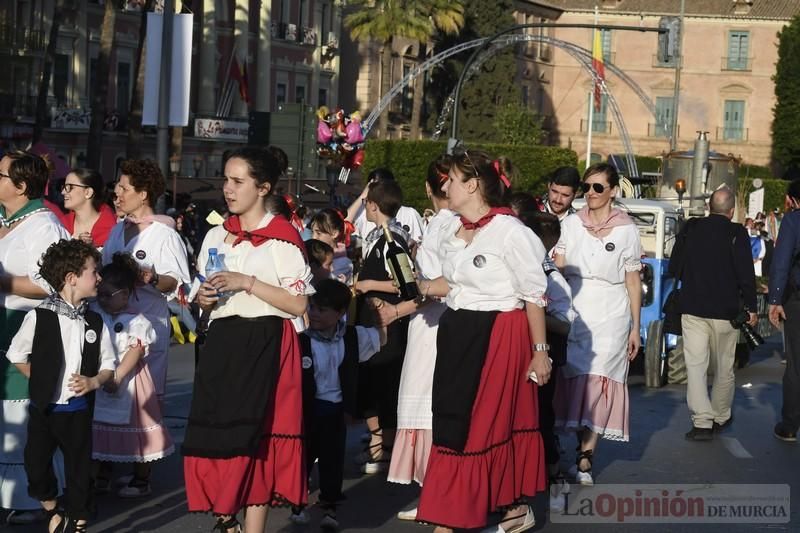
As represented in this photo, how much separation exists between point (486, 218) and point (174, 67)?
405 inches

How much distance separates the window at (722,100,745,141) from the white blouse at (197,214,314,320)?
8375 centimetres

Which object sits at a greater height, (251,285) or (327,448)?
(251,285)

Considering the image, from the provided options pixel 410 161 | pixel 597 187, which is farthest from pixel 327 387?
pixel 410 161

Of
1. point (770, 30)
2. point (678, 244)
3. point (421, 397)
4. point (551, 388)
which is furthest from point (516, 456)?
point (770, 30)

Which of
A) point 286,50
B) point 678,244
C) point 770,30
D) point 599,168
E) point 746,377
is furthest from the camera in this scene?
point 770,30

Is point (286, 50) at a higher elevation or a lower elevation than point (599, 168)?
higher

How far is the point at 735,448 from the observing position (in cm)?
1095

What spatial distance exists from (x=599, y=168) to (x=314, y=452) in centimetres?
297

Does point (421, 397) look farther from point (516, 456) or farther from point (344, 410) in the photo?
point (516, 456)

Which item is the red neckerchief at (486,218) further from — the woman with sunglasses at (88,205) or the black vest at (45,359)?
the woman with sunglasses at (88,205)

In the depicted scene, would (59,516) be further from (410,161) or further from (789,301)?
Answer: (410,161)

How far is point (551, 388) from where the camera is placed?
892 centimetres

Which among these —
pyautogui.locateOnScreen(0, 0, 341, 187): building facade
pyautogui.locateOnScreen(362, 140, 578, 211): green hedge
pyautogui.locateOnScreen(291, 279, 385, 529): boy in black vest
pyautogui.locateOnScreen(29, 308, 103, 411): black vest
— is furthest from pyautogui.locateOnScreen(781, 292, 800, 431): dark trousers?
pyautogui.locateOnScreen(362, 140, 578, 211): green hedge

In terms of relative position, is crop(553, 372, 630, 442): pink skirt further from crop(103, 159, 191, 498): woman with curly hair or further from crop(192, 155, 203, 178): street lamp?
crop(192, 155, 203, 178): street lamp
